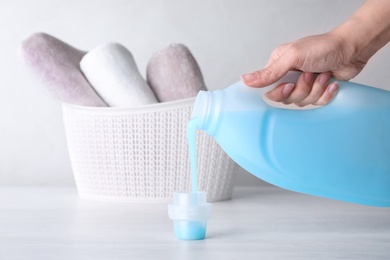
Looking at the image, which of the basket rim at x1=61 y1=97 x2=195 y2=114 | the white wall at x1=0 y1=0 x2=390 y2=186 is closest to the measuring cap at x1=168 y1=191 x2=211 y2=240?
the basket rim at x1=61 y1=97 x2=195 y2=114

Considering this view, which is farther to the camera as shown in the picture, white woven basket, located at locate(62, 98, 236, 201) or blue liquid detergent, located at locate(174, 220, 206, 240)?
white woven basket, located at locate(62, 98, 236, 201)

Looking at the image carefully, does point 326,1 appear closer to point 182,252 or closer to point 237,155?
point 237,155

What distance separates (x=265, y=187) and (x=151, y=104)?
58cm

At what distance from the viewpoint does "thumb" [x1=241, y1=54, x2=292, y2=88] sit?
0.80 m

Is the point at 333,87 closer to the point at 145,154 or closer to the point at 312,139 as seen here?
the point at 312,139

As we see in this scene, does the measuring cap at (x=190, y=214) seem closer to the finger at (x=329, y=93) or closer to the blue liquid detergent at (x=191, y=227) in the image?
the blue liquid detergent at (x=191, y=227)

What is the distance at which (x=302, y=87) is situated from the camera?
838 mm

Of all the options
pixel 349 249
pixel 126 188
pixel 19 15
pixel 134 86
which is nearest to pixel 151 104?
pixel 134 86

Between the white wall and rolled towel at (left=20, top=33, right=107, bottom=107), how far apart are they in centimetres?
43


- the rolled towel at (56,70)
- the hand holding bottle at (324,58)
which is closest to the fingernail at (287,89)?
the hand holding bottle at (324,58)

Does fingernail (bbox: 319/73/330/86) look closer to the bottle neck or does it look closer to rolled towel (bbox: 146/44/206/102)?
the bottle neck

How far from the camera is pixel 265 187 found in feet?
5.47

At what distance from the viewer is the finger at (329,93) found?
82 centimetres

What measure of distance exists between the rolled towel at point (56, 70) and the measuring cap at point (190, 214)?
1.58 feet
